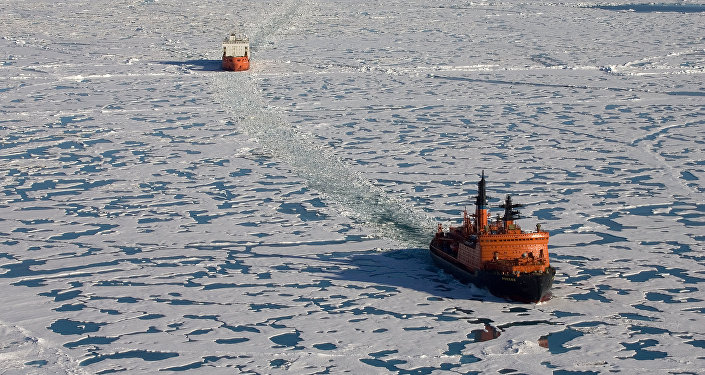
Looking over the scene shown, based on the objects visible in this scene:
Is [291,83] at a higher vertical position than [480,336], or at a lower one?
higher

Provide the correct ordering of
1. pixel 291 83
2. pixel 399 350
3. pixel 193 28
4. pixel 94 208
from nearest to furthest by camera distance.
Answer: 1. pixel 399 350
2. pixel 94 208
3. pixel 291 83
4. pixel 193 28

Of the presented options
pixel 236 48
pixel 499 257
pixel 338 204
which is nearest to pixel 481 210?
pixel 499 257

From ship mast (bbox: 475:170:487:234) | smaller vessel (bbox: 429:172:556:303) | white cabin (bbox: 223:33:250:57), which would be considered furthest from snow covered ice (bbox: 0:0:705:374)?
white cabin (bbox: 223:33:250:57)

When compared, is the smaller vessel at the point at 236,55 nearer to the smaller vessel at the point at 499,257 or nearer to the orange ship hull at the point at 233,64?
the orange ship hull at the point at 233,64

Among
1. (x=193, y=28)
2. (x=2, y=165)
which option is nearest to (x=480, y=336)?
(x=2, y=165)

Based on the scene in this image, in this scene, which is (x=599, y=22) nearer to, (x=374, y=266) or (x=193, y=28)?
(x=193, y=28)

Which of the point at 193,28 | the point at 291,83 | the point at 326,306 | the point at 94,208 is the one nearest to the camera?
the point at 326,306

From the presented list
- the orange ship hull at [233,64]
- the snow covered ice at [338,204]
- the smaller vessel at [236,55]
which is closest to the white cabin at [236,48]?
the smaller vessel at [236,55]

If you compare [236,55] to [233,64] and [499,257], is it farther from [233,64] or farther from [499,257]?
[499,257]
